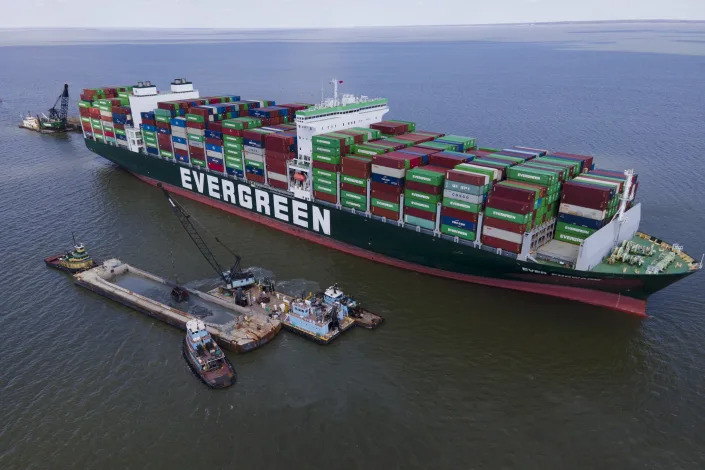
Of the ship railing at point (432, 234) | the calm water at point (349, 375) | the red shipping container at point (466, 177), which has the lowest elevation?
the calm water at point (349, 375)

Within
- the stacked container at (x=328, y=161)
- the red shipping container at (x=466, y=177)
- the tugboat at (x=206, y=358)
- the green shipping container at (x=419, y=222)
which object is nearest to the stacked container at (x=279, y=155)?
the stacked container at (x=328, y=161)

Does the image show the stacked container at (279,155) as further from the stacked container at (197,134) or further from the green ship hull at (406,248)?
the stacked container at (197,134)

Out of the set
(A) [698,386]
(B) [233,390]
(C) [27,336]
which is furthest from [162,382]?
(A) [698,386]

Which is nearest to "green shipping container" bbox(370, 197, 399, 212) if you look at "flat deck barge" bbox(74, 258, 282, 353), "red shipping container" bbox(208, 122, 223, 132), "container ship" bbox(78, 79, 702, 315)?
"container ship" bbox(78, 79, 702, 315)

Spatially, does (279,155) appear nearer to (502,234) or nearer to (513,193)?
(502,234)

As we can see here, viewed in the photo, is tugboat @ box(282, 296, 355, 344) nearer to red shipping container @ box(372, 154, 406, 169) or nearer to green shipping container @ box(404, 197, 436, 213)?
green shipping container @ box(404, 197, 436, 213)

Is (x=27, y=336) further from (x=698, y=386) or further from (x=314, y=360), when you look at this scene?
(x=698, y=386)
